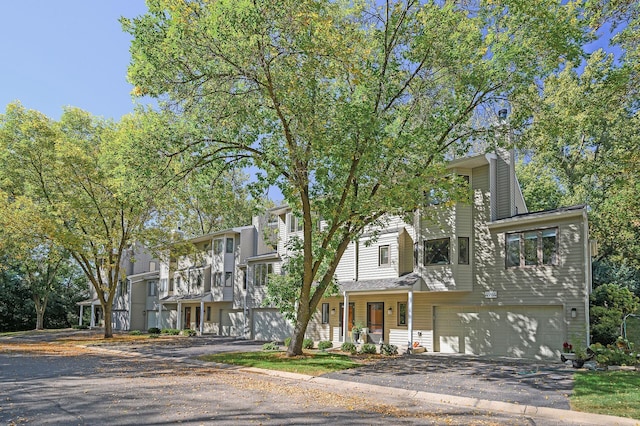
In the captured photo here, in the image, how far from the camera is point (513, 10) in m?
16.8

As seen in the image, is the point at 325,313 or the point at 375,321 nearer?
the point at 375,321

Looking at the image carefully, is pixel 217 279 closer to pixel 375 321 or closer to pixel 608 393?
pixel 375 321

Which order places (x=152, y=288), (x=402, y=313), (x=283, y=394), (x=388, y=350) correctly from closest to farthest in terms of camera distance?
(x=283, y=394), (x=388, y=350), (x=402, y=313), (x=152, y=288)

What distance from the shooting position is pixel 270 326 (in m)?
33.4

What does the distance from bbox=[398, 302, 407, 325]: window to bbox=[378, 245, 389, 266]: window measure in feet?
6.96

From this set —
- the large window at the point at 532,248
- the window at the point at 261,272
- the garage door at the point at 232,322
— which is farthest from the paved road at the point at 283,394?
the garage door at the point at 232,322

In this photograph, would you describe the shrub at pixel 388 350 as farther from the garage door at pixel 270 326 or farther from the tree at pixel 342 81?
the garage door at pixel 270 326

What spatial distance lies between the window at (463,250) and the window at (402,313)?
4035 mm

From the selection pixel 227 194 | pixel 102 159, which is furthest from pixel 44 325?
pixel 227 194

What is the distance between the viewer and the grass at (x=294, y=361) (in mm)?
17531

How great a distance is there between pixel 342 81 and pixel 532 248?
1025cm

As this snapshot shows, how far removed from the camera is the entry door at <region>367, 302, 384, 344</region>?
86.1ft

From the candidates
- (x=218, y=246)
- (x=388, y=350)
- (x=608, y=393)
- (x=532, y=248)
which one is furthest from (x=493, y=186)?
(x=218, y=246)

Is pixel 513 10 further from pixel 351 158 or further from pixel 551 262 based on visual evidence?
pixel 551 262
